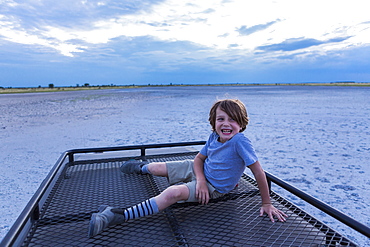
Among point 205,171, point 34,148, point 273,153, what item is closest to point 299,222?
point 205,171

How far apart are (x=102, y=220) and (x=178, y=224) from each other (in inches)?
19.1

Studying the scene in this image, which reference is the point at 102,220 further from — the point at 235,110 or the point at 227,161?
the point at 235,110

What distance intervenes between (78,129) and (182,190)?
6732 mm

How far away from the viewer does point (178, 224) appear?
72.7 inches

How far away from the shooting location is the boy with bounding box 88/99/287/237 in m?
1.87

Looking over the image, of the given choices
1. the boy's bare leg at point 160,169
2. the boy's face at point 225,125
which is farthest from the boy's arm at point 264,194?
the boy's bare leg at point 160,169

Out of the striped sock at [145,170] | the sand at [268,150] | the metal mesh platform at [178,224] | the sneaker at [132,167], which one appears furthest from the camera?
the sand at [268,150]

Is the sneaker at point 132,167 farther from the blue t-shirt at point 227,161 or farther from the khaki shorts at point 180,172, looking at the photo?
the blue t-shirt at point 227,161

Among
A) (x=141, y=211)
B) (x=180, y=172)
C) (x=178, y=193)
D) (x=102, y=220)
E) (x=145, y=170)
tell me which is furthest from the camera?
(x=145, y=170)

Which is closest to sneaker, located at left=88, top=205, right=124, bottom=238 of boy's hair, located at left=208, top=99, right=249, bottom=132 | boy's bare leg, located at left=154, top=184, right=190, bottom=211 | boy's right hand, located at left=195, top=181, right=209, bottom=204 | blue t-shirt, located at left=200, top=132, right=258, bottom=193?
boy's bare leg, located at left=154, top=184, right=190, bottom=211

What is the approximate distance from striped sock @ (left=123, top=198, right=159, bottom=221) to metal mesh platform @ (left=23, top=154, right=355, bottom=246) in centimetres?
6

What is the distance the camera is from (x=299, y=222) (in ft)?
6.03

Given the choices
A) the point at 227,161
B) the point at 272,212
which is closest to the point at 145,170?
the point at 227,161

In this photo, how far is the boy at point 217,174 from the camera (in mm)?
1871
